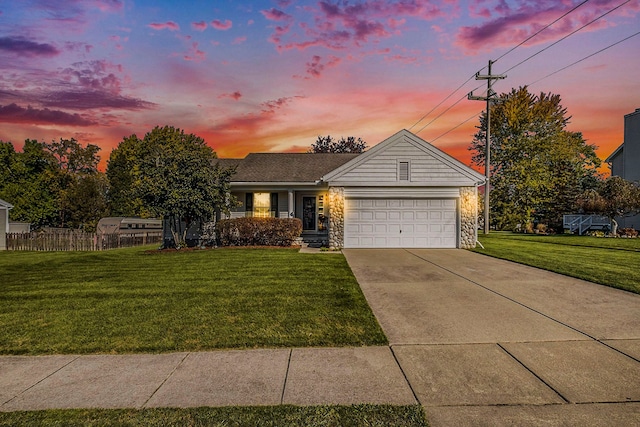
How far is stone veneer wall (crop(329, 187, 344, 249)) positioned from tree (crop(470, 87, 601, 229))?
80.8 feet

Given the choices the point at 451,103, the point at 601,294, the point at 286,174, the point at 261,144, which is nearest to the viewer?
the point at 601,294

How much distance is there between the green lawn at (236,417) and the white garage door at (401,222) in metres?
13.3

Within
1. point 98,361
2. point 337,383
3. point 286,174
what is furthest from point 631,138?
point 98,361

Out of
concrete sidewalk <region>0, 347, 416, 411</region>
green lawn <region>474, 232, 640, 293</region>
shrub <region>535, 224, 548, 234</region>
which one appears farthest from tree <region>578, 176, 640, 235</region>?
concrete sidewalk <region>0, 347, 416, 411</region>

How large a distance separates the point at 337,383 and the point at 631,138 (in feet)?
119

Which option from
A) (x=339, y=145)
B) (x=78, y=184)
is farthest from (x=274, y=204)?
(x=78, y=184)

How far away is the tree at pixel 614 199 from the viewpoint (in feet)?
72.1

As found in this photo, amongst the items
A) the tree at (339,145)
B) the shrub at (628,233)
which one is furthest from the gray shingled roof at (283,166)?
the tree at (339,145)

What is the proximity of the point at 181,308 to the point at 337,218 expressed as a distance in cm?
1049

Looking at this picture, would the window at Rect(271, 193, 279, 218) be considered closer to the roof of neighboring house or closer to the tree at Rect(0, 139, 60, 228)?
the roof of neighboring house

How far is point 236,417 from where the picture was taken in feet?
10.3

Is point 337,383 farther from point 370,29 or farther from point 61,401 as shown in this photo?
point 370,29

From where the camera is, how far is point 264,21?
14.7 meters

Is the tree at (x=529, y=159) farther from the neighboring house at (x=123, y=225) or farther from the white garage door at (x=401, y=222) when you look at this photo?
the neighboring house at (x=123, y=225)
